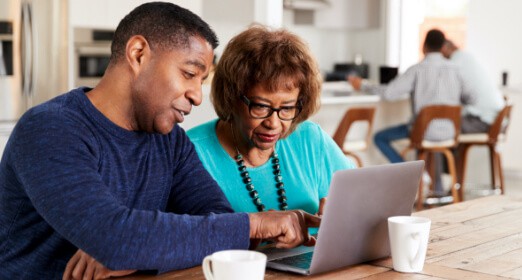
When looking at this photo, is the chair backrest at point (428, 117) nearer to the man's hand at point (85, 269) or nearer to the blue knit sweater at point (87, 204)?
the blue knit sweater at point (87, 204)

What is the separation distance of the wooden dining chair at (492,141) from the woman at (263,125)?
437 cm

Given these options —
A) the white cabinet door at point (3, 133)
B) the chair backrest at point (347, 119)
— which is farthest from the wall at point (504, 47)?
the white cabinet door at point (3, 133)

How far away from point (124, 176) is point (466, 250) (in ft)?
2.59

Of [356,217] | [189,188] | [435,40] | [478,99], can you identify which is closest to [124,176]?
[189,188]

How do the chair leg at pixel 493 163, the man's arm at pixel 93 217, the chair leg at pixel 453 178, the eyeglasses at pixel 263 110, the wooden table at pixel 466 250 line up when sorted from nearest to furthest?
the man's arm at pixel 93 217 < the wooden table at pixel 466 250 < the eyeglasses at pixel 263 110 < the chair leg at pixel 453 178 < the chair leg at pixel 493 163

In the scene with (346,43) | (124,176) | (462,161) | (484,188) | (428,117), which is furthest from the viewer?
(346,43)

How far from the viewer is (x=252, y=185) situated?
91.0 inches

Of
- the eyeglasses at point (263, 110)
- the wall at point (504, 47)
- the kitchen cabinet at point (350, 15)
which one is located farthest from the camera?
the kitchen cabinet at point (350, 15)

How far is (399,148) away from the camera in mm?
7129

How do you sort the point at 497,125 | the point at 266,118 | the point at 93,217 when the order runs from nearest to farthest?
1. the point at 93,217
2. the point at 266,118
3. the point at 497,125

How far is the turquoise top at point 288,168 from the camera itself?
2.30 metres

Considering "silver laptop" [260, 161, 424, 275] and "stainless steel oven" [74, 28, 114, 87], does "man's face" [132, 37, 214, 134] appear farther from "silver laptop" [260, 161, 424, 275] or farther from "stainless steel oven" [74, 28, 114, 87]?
"stainless steel oven" [74, 28, 114, 87]

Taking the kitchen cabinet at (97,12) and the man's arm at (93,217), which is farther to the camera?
the kitchen cabinet at (97,12)

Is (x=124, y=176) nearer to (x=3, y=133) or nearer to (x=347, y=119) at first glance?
(x=3, y=133)
